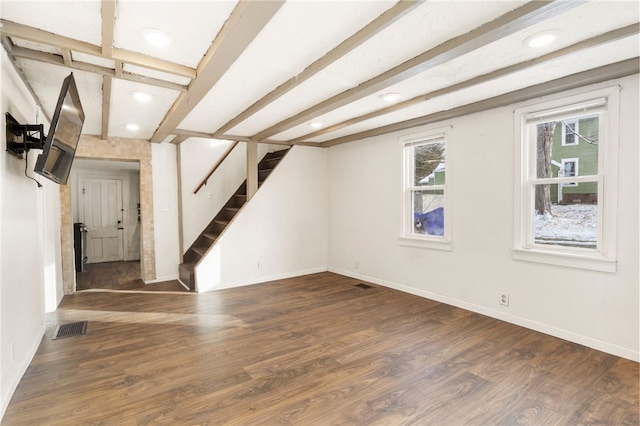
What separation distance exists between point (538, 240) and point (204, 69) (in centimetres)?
345

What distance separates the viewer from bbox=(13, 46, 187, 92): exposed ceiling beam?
2186 millimetres

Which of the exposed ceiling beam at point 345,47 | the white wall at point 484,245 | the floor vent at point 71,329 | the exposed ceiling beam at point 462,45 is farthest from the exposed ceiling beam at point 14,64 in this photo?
the white wall at point 484,245

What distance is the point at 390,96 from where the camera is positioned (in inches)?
125

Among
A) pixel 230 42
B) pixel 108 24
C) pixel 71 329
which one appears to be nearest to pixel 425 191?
pixel 230 42

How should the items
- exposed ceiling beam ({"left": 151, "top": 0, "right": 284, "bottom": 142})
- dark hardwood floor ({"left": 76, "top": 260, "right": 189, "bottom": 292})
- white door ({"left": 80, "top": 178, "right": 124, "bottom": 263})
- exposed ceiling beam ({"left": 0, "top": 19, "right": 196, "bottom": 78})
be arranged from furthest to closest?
white door ({"left": 80, "top": 178, "right": 124, "bottom": 263})
dark hardwood floor ({"left": 76, "top": 260, "right": 189, "bottom": 292})
exposed ceiling beam ({"left": 0, "top": 19, "right": 196, "bottom": 78})
exposed ceiling beam ({"left": 151, "top": 0, "right": 284, "bottom": 142})

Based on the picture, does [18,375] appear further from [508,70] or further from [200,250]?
[508,70]

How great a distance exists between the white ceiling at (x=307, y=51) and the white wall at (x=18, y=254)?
30 centimetres

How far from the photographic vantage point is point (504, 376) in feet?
7.82

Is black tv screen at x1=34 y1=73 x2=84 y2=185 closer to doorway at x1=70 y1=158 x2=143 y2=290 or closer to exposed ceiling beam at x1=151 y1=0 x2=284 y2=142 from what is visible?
exposed ceiling beam at x1=151 y1=0 x2=284 y2=142

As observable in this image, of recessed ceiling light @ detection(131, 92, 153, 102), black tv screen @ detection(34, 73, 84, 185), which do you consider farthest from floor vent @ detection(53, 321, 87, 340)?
recessed ceiling light @ detection(131, 92, 153, 102)

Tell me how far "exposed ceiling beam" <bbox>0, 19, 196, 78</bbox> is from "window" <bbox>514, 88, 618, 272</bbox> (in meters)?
3.23

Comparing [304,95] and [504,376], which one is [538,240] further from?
[304,95]

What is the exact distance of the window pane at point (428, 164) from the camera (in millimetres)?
4189

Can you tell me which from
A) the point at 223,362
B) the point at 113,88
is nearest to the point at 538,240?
the point at 223,362
